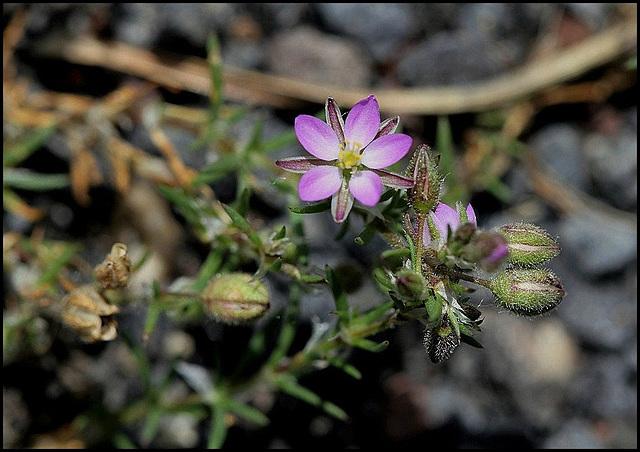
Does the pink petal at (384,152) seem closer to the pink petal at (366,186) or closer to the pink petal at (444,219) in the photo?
the pink petal at (366,186)

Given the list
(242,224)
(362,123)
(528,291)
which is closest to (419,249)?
(528,291)

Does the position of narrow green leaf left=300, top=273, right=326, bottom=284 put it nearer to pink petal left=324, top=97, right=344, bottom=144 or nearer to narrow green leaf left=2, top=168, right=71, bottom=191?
pink petal left=324, top=97, right=344, bottom=144

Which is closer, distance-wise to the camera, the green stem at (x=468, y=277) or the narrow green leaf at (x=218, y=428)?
the green stem at (x=468, y=277)

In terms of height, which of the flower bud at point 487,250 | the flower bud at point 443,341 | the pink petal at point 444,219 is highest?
the pink petal at point 444,219

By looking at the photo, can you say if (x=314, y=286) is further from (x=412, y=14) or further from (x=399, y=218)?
(x=412, y=14)

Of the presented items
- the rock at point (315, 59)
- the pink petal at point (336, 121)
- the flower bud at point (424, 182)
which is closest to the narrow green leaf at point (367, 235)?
the flower bud at point (424, 182)

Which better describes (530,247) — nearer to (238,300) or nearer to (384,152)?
(384,152)

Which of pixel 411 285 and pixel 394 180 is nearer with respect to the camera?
pixel 411 285
